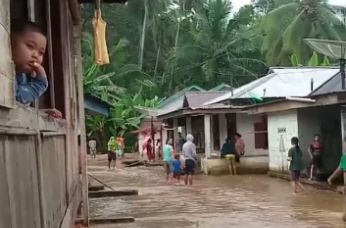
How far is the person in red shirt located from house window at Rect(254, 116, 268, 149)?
6.31m

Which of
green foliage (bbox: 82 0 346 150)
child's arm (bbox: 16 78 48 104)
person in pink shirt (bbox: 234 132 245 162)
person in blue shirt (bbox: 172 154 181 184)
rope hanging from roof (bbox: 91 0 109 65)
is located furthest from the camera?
green foliage (bbox: 82 0 346 150)

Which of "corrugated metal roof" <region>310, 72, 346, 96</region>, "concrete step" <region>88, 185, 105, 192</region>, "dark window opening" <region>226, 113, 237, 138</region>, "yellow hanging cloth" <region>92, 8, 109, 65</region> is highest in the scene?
"yellow hanging cloth" <region>92, 8, 109, 65</region>

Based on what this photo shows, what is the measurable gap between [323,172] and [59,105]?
1222cm

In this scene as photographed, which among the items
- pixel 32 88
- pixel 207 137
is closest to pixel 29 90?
pixel 32 88

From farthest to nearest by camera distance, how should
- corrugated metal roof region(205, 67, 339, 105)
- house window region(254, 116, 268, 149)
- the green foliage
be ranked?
the green foliage
house window region(254, 116, 268, 149)
corrugated metal roof region(205, 67, 339, 105)

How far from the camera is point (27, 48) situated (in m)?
3.29

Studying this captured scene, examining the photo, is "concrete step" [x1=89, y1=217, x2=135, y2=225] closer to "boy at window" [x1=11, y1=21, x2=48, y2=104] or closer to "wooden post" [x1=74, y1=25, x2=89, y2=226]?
"wooden post" [x1=74, y1=25, x2=89, y2=226]

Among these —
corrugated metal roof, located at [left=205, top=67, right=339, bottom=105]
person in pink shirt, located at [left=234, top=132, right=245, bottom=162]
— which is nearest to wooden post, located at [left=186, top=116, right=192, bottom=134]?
corrugated metal roof, located at [left=205, top=67, right=339, bottom=105]

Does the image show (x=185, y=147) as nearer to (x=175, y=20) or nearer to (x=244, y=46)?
(x=244, y=46)

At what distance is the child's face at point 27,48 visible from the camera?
3260mm

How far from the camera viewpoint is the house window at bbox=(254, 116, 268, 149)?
25369mm

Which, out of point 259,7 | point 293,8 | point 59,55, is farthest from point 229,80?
point 59,55

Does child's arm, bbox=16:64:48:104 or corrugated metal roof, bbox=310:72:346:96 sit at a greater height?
corrugated metal roof, bbox=310:72:346:96

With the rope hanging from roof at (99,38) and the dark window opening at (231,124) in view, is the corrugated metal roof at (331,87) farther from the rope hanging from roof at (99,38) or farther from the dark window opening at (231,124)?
the rope hanging from roof at (99,38)
